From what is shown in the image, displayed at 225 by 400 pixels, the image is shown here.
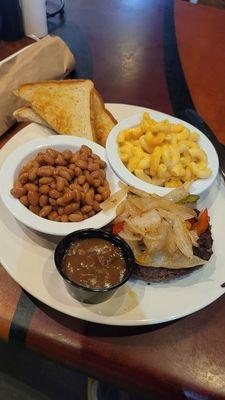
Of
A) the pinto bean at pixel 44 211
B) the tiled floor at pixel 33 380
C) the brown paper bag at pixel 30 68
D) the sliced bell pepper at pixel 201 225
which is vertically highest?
the brown paper bag at pixel 30 68

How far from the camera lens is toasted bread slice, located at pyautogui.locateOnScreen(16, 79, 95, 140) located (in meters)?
1.38

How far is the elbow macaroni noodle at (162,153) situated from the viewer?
3.90ft

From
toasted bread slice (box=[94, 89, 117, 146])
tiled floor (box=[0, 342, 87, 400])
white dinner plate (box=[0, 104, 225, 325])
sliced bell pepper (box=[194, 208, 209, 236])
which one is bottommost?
tiled floor (box=[0, 342, 87, 400])

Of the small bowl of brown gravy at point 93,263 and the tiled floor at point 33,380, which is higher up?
the small bowl of brown gravy at point 93,263

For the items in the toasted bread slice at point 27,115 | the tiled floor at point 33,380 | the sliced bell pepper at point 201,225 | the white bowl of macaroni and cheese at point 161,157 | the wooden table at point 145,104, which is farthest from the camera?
the tiled floor at point 33,380

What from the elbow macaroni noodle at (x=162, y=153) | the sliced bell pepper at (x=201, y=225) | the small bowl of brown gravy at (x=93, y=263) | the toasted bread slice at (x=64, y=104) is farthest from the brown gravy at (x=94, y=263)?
the toasted bread slice at (x=64, y=104)

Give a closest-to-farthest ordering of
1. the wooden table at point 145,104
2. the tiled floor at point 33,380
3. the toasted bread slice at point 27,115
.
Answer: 1. the wooden table at point 145,104
2. the toasted bread slice at point 27,115
3. the tiled floor at point 33,380

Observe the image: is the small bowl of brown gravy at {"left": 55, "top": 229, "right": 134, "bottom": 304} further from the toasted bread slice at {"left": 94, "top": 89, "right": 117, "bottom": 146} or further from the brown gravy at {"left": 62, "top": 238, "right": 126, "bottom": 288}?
the toasted bread slice at {"left": 94, "top": 89, "right": 117, "bottom": 146}

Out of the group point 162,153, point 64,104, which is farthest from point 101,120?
point 162,153

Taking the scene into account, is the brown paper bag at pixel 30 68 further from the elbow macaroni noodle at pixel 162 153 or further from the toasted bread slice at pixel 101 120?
the elbow macaroni noodle at pixel 162 153

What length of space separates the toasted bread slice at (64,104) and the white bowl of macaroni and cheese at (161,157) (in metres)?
0.14

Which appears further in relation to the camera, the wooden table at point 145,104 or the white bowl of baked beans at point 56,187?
the white bowl of baked beans at point 56,187

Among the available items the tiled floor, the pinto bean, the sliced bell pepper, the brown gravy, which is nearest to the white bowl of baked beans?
the pinto bean

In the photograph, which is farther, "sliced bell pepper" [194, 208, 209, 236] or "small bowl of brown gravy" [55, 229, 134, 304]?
"sliced bell pepper" [194, 208, 209, 236]
